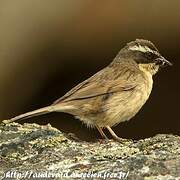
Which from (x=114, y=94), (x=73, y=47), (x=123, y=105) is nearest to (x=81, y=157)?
(x=123, y=105)

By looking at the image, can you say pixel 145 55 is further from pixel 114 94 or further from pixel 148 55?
pixel 114 94

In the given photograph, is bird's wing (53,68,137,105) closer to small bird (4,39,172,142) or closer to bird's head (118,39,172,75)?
small bird (4,39,172,142)

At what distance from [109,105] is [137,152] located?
2.76m

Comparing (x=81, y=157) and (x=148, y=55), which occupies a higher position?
(x=148, y=55)

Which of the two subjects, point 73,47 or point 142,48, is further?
point 73,47

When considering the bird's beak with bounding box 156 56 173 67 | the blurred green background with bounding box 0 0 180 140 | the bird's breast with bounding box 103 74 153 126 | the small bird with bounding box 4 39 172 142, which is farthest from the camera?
the blurred green background with bounding box 0 0 180 140

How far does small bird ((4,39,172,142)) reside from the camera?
10526mm

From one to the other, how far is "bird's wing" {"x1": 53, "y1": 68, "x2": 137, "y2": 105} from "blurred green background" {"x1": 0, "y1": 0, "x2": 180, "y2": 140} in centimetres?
539

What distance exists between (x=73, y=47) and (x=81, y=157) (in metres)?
9.01

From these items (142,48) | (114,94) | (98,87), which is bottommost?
(114,94)

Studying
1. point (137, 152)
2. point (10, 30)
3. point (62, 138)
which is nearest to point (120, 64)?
point (62, 138)

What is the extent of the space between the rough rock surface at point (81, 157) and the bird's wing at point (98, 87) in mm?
1390

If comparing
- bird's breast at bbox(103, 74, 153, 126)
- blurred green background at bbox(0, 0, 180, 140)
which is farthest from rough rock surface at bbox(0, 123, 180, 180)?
blurred green background at bbox(0, 0, 180, 140)

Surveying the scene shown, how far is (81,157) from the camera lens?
309 inches
